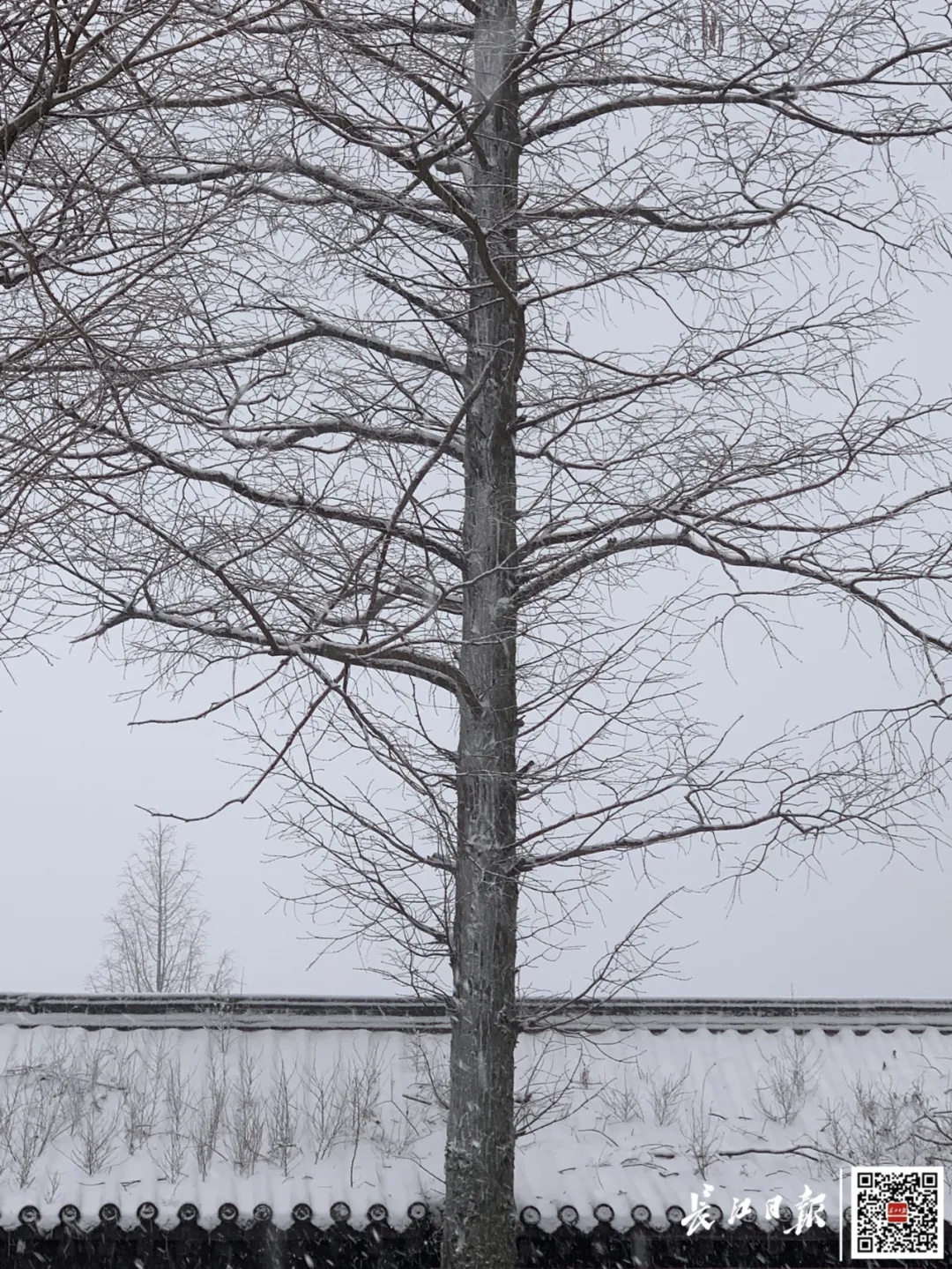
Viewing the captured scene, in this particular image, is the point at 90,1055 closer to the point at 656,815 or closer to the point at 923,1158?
the point at 656,815

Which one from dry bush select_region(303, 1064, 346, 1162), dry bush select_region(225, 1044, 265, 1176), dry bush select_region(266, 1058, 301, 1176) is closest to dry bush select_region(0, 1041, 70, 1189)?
dry bush select_region(225, 1044, 265, 1176)

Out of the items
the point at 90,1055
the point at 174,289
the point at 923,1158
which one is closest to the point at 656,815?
the point at 923,1158

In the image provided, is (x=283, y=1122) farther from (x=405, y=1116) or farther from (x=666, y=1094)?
(x=666, y=1094)

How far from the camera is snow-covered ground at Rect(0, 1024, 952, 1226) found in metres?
5.71

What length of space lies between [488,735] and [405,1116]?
211 centimetres

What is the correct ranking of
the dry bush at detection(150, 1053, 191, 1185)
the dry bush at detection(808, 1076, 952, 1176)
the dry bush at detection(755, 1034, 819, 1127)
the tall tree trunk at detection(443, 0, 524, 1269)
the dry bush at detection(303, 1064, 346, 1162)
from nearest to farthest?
the tall tree trunk at detection(443, 0, 524, 1269) < the dry bush at detection(150, 1053, 191, 1185) < the dry bush at detection(303, 1064, 346, 1162) < the dry bush at detection(808, 1076, 952, 1176) < the dry bush at detection(755, 1034, 819, 1127)

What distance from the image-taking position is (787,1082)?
6855 mm

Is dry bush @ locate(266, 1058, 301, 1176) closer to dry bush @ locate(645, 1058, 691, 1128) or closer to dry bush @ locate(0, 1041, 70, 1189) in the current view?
dry bush @ locate(0, 1041, 70, 1189)

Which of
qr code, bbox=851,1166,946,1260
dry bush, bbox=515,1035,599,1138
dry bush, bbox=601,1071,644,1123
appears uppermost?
dry bush, bbox=515,1035,599,1138

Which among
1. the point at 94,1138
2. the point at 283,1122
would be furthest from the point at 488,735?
the point at 94,1138

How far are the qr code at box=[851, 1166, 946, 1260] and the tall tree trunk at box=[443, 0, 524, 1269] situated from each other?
1.76 m

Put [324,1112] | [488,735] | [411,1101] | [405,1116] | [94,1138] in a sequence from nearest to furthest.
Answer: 1. [488,735]
2. [94,1138]
3. [324,1112]
4. [405,1116]
5. [411,1101]

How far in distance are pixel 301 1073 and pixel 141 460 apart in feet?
10.7

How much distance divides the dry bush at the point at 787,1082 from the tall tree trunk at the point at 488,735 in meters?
1.96
